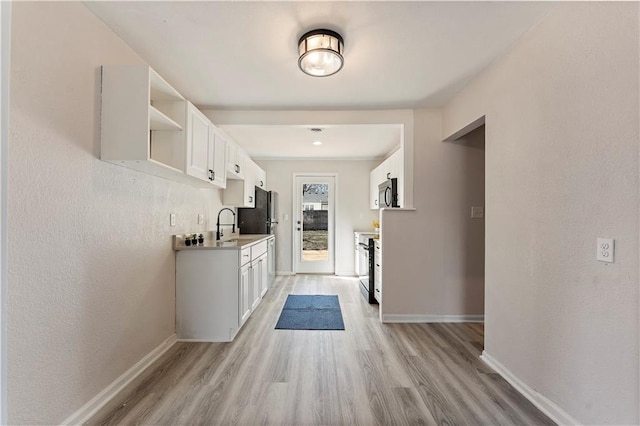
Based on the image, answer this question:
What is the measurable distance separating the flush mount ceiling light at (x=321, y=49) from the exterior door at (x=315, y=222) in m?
3.73

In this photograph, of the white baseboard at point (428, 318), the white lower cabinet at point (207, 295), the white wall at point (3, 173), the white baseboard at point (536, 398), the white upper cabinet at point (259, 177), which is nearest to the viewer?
the white wall at point (3, 173)

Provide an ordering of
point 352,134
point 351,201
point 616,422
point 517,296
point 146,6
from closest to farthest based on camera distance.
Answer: point 616,422
point 146,6
point 517,296
point 352,134
point 351,201

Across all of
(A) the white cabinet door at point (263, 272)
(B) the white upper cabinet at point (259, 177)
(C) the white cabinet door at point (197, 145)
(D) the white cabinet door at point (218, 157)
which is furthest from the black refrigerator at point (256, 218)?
(C) the white cabinet door at point (197, 145)

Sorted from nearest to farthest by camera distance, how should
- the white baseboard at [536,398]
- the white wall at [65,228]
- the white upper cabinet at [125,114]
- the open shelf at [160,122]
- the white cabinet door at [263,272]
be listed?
the white wall at [65,228]
the white baseboard at [536,398]
the white upper cabinet at [125,114]
the open shelf at [160,122]
the white cabinet door at [263,272]

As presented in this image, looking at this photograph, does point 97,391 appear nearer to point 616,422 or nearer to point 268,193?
point 616,422

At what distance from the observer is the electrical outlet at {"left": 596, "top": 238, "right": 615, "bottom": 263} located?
4.28ft

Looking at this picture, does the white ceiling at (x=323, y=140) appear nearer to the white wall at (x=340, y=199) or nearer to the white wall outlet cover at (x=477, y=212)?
the white wall at (x=340, y=199)

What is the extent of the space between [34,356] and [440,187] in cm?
339

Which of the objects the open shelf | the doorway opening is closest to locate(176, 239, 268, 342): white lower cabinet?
the open shelf

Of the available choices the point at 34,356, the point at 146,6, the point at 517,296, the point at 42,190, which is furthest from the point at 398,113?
the point at 34,356

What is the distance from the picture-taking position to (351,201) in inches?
220

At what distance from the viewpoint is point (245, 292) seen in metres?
2.87

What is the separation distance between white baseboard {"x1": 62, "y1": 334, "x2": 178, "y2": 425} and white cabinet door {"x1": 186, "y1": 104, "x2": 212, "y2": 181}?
57.4 inches

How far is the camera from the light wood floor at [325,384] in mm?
1618
